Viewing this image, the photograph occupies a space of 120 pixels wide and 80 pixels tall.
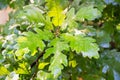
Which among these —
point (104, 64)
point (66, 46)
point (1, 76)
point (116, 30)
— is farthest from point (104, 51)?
point (1, 76)

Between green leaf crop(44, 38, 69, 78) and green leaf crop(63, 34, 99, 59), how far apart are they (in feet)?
0.08

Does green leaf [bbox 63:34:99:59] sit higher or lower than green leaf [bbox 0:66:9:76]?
higher

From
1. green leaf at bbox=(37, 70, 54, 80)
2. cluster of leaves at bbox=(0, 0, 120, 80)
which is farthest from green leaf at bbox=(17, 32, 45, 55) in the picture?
green leaf at bbox=(37, 70, 54, 80)

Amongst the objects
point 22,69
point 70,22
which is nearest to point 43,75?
point 22,69

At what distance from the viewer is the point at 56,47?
842 millimetres

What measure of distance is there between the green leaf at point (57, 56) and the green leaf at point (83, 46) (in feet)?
0.08

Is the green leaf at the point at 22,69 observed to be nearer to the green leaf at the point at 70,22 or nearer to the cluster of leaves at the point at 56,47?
the cluster of leaves at the point at 56,47

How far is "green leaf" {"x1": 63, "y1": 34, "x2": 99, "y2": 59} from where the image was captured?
32.8 inches

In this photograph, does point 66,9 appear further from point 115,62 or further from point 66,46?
point 115,62

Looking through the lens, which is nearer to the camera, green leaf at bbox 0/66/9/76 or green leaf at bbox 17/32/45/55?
green leaf at bbox 17/32/45/55

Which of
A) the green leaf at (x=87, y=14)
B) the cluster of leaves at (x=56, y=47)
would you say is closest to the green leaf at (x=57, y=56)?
the cluster of leaves at (x=56, y=47)

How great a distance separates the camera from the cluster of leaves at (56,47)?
84 centimetres

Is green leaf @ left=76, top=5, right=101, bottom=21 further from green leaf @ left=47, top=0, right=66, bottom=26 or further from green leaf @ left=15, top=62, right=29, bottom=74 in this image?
green leaf @ left=15, top=62, right=29, bottom=74

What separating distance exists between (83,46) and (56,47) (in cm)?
8
